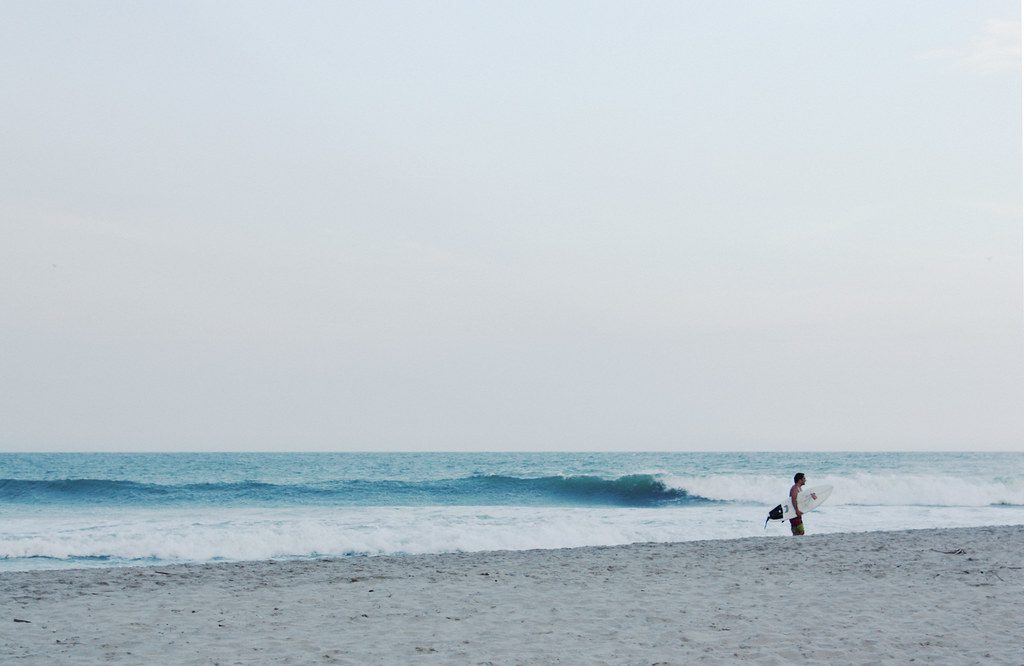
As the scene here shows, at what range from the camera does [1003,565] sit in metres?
10.0

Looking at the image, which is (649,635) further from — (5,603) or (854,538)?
(854,538)

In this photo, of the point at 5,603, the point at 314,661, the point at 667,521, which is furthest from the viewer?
the point at 667,521

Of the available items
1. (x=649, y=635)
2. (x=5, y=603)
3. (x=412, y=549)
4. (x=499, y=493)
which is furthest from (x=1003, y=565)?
(x=499, y=493)

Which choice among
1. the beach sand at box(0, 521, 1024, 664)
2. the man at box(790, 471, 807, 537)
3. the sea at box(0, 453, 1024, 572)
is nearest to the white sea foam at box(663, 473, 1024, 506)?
the sea at box(0, 453, 1024, 572)

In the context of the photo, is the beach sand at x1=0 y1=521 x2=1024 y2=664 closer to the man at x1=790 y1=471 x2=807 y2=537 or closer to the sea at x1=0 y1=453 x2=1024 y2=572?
the man at x1=790 y1=471 x2=807 y2=537

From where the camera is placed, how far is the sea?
15.4 m

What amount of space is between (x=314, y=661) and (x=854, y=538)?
9.61 metres

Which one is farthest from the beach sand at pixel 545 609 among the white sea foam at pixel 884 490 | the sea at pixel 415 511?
the white sea foam at pixel 884 490

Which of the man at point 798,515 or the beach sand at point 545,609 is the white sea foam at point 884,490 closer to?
the man at point 798,515

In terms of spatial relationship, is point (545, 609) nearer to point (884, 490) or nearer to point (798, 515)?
point (798, 515)

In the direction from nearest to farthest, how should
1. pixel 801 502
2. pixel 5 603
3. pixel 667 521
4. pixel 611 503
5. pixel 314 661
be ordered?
pixel 314 661 < pixel 5 603 < pixel 801 502 < pixel 667 521 < pixel 611 503

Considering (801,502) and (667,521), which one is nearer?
(801,502)

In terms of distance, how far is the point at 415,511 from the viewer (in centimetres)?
2356

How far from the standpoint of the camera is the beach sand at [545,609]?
21.2ft
